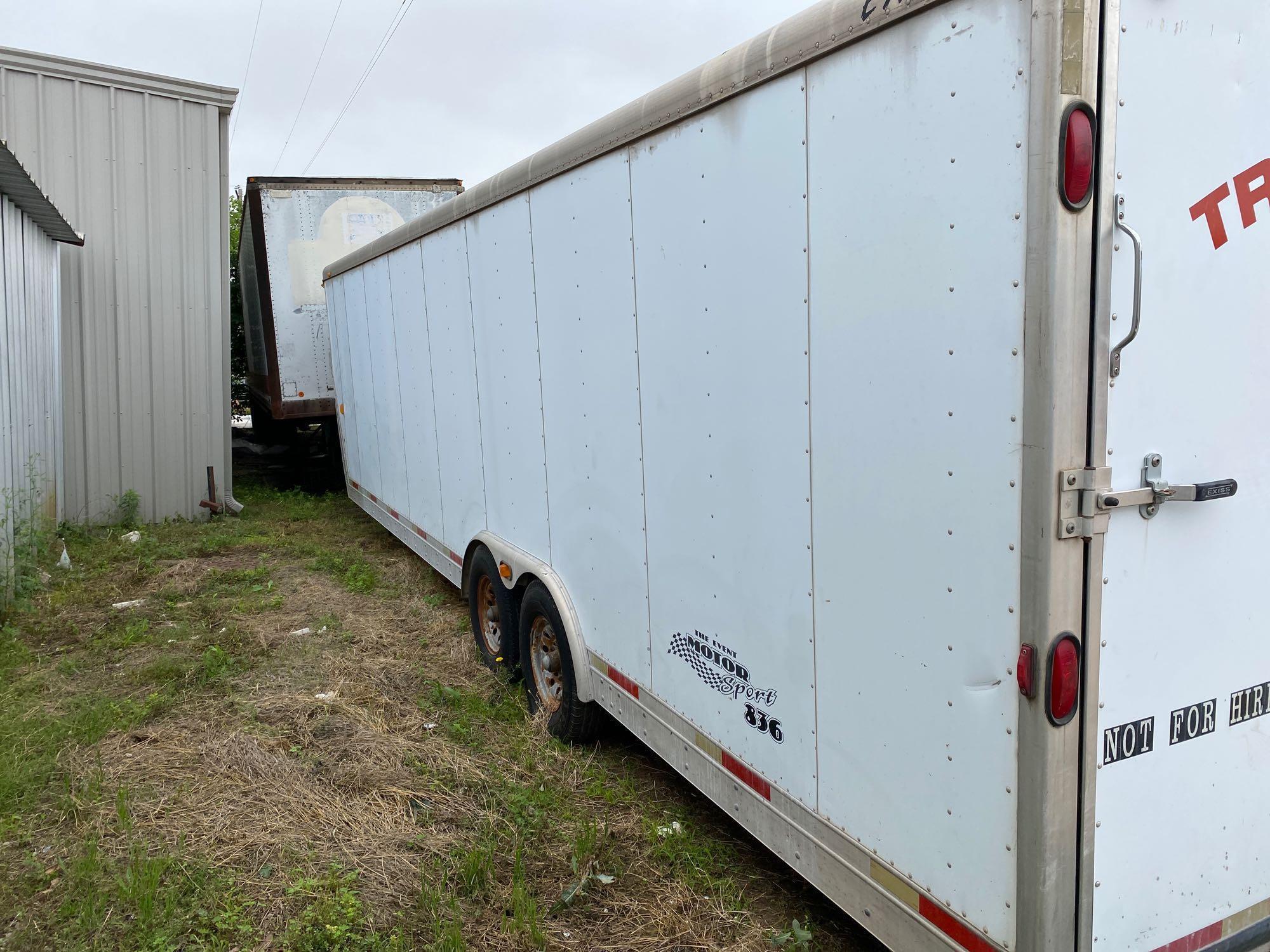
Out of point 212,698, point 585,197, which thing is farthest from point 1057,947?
point 212,698

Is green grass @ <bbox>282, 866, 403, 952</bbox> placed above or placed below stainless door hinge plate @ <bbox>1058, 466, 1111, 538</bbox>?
below

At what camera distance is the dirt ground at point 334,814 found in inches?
113

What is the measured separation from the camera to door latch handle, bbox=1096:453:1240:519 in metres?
1.84

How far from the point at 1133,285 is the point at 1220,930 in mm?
1568

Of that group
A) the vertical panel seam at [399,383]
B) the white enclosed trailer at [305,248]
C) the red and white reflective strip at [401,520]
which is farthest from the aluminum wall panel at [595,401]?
the white enclosed trailer at [305,248]

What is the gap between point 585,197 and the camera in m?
3.51

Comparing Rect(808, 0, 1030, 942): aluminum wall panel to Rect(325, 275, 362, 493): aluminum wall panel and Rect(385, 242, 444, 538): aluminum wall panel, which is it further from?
Rect(325, 275, 362, 493): aluminum wall panel

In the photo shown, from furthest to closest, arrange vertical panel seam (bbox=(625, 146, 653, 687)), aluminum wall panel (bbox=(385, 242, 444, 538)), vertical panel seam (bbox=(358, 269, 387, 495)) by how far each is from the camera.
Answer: vertical panel seam (bbox=(358, 269, 387, 495)), aluminum wall panel (bbox=(385, 242, 444, 538)), vertical panel seam (bbox=(625, 146, 653, 687))

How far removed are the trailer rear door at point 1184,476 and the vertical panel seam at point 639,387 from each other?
1693 millimetres

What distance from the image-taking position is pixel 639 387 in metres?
3.22

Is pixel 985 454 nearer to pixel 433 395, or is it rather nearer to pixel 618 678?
pixel 618 678

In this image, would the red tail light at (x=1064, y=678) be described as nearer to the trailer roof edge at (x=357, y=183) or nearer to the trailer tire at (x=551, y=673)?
the trailer tire at (x=551, y=673)

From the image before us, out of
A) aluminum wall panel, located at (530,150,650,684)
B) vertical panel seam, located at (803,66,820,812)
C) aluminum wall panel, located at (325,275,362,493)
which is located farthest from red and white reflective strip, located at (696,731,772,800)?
aluminum wall panel, located at (325,275,362,493)

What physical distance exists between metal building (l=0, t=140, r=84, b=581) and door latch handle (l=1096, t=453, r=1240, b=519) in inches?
264
